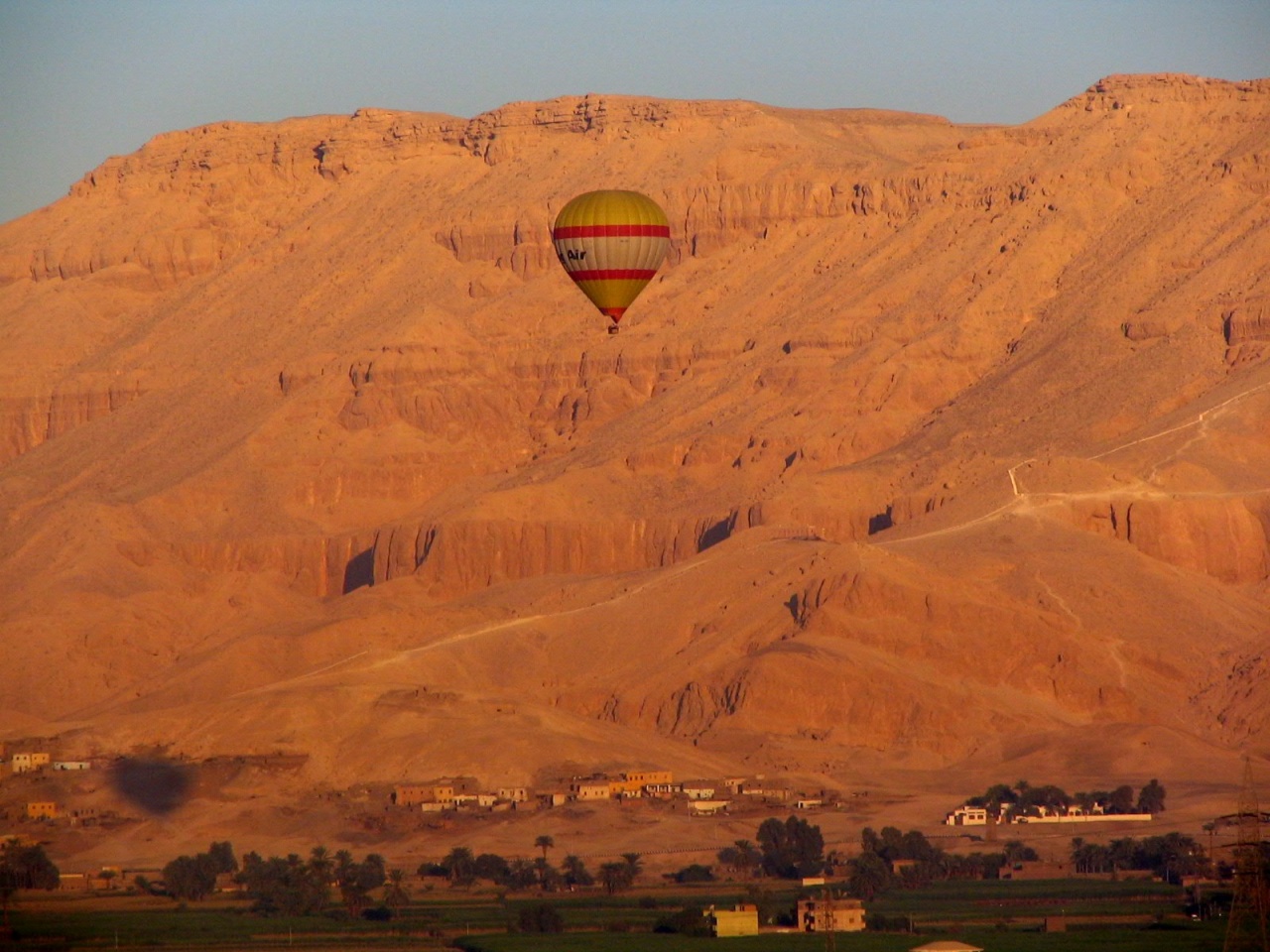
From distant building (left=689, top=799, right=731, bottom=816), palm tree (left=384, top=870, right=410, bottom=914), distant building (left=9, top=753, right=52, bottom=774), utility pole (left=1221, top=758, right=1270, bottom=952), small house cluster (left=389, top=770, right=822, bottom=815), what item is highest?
distant building (left=9, top=753, right=52, bottom=774)

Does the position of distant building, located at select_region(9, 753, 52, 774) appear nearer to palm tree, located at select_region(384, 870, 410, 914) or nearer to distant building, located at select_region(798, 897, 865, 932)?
palm tree, located at select_region(384, 870, 410, 914)

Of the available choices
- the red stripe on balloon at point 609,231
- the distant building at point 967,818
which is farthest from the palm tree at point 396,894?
the red stripe on balloon at point 609,231

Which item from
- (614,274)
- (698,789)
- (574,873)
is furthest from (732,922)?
(698,789)

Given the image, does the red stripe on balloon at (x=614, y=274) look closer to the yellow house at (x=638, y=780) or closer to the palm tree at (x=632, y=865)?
the palm tree at (x=632, y=865)

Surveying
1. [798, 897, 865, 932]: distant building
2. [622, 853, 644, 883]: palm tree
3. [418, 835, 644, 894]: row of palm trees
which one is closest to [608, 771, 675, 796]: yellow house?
[418, 835, 644, 894]: row of palm trees

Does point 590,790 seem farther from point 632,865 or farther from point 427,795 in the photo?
point 632,865

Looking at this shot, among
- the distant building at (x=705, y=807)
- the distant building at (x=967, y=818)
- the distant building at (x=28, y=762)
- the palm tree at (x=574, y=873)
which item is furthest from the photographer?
the distant building at (x=28, y=762)

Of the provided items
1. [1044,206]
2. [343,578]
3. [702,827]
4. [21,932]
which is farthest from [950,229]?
[21,932]
